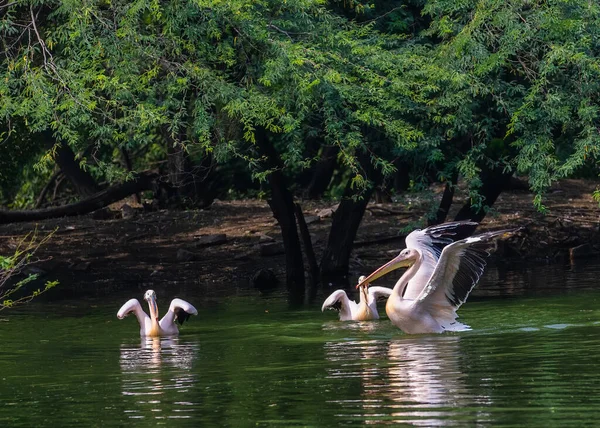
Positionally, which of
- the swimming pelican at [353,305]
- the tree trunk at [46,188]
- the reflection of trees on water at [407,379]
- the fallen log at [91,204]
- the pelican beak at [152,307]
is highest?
the tree trunk at [46,188]

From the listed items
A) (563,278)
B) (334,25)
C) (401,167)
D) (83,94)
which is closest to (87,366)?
(83,94)

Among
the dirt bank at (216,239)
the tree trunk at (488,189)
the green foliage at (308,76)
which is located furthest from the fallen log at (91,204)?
the green foliage at (308,76)

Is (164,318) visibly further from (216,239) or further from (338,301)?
(216,239)

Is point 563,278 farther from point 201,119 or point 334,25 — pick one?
point 201,119

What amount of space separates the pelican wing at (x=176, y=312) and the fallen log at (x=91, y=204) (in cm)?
1073

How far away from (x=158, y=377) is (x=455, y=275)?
4009 mm

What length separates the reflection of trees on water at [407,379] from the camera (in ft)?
31.1

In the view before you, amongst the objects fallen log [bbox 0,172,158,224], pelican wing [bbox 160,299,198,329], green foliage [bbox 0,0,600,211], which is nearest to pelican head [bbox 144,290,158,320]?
pelican wing [bbox 160,299,198,329]

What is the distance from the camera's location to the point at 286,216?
72.8 feet

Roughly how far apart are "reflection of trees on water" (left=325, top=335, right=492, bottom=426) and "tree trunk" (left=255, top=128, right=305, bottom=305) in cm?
623

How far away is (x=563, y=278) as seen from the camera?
2155 cm

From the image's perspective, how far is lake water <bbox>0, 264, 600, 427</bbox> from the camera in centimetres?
972

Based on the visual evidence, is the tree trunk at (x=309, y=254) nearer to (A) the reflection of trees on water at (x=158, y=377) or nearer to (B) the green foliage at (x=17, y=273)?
(B) the green foliage at (x=17, y=273)

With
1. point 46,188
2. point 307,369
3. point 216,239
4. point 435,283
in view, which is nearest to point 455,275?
point 435,283
